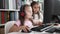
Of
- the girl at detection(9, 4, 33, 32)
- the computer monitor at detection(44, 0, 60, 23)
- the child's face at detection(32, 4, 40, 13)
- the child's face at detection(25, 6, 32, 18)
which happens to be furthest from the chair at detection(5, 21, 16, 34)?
the computer monitor at detection(44, 0, 60, 23)

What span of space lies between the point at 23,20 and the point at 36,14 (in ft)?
0.59

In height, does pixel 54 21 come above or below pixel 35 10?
below

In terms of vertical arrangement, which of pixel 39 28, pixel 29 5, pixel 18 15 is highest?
pixel 29 5

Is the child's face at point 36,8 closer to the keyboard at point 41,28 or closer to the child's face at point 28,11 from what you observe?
the child's face at point 28,11

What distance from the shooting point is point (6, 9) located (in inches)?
64.8

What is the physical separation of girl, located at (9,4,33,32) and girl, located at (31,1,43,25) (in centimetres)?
5

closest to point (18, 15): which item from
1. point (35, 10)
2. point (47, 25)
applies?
point (35, 10)

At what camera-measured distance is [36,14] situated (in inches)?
61.1

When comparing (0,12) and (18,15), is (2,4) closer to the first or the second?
(0,12)

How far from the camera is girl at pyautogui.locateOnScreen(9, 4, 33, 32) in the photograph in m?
1.53

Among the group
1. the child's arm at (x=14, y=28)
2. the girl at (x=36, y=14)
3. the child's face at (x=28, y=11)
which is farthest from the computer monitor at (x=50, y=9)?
the child's arm at (x=14, y=28)

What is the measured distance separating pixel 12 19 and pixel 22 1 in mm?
272

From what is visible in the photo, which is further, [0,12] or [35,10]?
[0,12]

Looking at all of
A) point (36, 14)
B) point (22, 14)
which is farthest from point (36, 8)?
point (22, 14)
